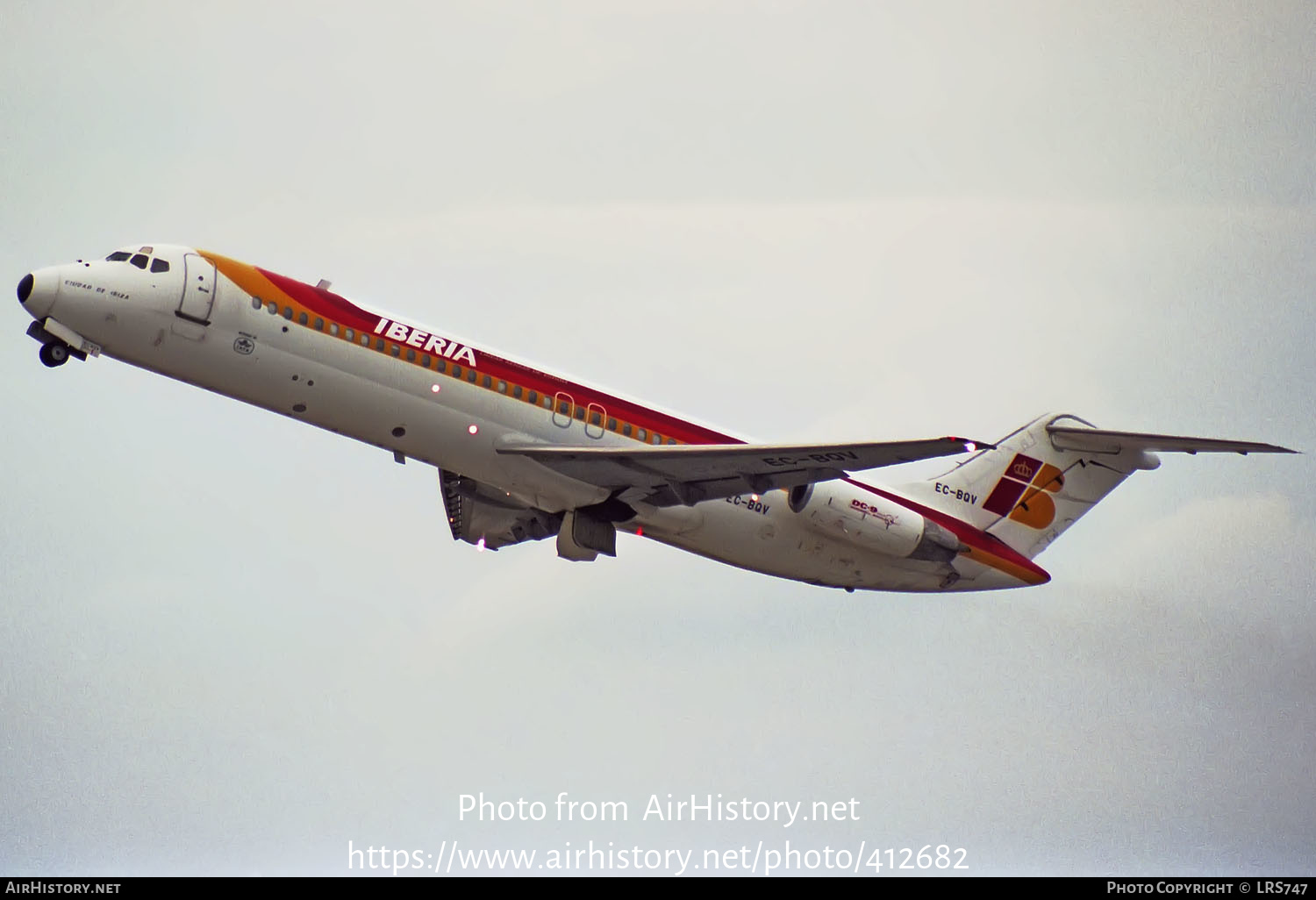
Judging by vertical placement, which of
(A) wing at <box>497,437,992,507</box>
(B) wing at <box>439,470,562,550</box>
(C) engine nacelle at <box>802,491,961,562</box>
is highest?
(B) wing at <box>439,470,562,550</box>

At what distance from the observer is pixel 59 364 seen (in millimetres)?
27641

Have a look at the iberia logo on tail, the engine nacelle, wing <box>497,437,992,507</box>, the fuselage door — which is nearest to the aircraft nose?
the fuselage door

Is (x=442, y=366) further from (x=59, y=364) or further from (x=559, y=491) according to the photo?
(x=59, y=364)

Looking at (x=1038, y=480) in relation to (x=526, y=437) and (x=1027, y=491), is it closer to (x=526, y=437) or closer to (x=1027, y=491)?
(x=1027, y=491)

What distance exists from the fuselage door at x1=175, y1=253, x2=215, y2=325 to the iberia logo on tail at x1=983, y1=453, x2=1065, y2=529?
15716 mm

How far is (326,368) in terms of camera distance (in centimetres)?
2816

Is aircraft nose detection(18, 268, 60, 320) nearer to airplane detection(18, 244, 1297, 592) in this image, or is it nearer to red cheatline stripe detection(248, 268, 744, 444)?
airplane detection(18, 244, 1297, 592)

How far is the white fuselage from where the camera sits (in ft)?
90.7

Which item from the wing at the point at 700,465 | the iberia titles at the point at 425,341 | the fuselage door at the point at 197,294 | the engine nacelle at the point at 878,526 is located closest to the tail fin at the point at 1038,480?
the engine nacelle at the point at 878,526

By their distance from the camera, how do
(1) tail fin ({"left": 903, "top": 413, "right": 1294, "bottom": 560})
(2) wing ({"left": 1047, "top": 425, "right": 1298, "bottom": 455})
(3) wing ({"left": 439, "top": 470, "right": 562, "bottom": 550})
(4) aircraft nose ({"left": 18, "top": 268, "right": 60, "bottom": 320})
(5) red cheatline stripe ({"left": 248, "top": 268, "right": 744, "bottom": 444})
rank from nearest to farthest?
(4) aircraft nose ({"left": 18, "top": 268, "right": 60, "bottom": 320})
(5) red cheatline stripe ({"left": 248, "top": 268, "right": 744, "bottom": 444})
(2) wing ({"left": 1047, "top": 425, "right": 1298, "bottom": 455})
(3) wing ({"left": 439, "top": 470, "right": 562, "bottom": 550})
(1) tail fin ({"left": 903, "top": 413, "right": 1294, "bottom": 560})

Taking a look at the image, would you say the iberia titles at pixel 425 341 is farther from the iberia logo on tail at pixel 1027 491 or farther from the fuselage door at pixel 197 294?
the iberia logo on tail at pixel 1027 491

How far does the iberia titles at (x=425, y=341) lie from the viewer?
28562 mm
